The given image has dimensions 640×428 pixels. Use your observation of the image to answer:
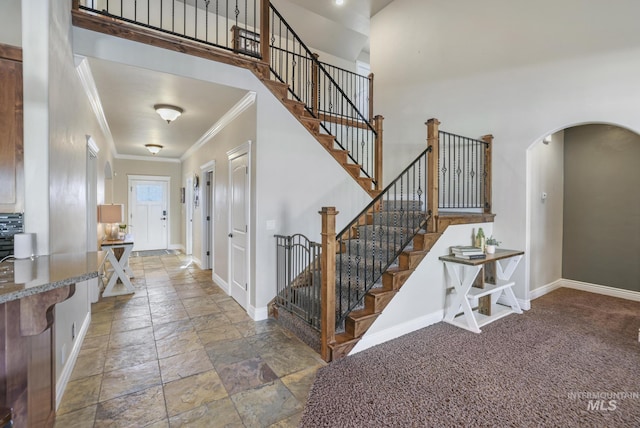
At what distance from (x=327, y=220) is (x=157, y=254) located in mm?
6863

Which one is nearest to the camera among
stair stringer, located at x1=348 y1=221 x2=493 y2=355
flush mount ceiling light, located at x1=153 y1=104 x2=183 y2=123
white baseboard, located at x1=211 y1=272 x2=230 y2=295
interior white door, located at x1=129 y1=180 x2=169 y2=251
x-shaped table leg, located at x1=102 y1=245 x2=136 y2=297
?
stair stringer, located at x1=348 y1=221 x2=493 y2=355

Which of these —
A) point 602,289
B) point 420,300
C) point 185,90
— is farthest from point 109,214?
point 602,289

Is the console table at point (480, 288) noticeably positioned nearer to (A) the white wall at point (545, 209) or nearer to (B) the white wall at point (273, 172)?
(A) the white wall at point (545, 209)

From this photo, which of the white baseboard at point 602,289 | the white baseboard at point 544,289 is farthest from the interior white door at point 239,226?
the white baseboard at point 602,289

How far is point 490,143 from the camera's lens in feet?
13.7

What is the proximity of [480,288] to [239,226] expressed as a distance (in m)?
3.15

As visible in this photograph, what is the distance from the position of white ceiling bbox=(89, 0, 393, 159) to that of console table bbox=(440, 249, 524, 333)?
3.20m

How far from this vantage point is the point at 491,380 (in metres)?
2.34

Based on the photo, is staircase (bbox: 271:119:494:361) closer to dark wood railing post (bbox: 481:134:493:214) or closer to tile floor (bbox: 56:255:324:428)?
dark wood railing post (bbox: 481:134:493:214)

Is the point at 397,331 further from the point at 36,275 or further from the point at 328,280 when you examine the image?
the point at 36,275

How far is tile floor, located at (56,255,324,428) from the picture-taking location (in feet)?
6.50

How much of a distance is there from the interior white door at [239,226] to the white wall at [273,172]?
0.29m

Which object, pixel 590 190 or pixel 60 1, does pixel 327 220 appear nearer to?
pixel 60 1

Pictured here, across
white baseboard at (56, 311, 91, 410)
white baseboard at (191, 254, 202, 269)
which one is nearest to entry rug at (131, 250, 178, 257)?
white baseboard at (191, 254, 202, 269)
